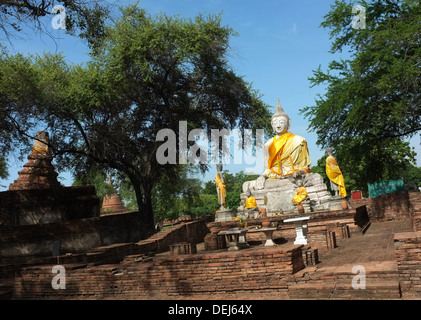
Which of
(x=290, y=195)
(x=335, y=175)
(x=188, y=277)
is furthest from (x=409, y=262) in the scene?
(x=335, y=175)

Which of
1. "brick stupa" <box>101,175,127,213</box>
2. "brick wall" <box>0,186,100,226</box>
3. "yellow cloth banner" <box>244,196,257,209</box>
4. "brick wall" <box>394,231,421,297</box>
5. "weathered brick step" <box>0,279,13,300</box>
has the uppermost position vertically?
"brick stupa" <box>101,175,127,213</box>

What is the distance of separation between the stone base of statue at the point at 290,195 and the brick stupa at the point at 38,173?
28.4 ft

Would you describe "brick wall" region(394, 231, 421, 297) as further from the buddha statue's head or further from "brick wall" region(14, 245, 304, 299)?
the buddha statue's head

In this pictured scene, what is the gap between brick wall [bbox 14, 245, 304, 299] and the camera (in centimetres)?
668

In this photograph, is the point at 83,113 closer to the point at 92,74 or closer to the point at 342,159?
the point at 92,74

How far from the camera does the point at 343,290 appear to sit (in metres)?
5.55

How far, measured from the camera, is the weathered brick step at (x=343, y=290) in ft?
17.5

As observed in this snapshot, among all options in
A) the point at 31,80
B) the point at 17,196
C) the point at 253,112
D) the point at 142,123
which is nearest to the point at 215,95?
the point at 253,112

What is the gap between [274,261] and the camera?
6664 millimetres

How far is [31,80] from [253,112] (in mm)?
11099

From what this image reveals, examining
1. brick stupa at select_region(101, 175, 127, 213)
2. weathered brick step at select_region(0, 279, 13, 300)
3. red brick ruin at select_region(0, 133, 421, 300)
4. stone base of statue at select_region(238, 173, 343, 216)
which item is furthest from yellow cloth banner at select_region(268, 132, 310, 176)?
brick stupa at select_region(101, 175, 127, 213)

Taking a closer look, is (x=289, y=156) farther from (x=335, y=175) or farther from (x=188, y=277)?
(x=188, y=277)

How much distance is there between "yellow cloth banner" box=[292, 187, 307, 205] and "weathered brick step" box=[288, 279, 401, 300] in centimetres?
995
